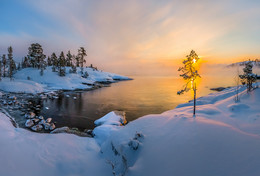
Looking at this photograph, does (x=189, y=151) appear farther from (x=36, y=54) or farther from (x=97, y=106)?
(x=36, y=54)

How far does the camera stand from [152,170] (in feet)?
18.8

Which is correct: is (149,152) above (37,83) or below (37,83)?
below

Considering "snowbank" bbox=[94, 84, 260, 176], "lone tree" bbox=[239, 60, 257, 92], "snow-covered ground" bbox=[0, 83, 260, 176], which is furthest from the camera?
"lone tree" bbox=[239, 60, 257, 92]

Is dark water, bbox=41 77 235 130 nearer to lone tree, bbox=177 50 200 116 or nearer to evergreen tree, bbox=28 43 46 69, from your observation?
lone tree, bbox=177 50 200 116

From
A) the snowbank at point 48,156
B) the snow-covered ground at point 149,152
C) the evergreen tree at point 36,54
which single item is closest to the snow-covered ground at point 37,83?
the evergreen tree at point 36,54

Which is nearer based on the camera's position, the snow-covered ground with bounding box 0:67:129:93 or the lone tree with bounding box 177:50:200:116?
the lone tree with bounding box 177:50:200:116

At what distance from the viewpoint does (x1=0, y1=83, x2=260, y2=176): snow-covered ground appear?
501 centimetres

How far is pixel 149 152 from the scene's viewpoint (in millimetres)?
7000

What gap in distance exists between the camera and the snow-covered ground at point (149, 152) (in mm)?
5009

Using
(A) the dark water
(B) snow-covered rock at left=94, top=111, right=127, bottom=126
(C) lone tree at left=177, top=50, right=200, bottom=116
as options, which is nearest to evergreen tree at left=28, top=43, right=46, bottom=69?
(A) the dark water

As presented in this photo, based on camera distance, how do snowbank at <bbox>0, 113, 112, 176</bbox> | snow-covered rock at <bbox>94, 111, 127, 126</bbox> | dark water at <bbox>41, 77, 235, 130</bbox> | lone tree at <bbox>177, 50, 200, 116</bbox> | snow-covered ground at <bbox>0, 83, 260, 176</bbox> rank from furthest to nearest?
1. dark water at <bbox>41, 77, 235, 130</bbox>
2. snow-covered rock at <bbox>94, 111, 127, 126</bbox>
3. lone tree at <bbox>177, 50, 200, 116</bbox>
4. snowbank at <bbox>0, 113, 112, 176</bbox>
5. snow-covered ground at <bbox>0, 83, 260, 176</bbox>

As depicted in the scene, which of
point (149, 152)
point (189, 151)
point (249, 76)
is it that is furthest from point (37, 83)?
point (249, 76)

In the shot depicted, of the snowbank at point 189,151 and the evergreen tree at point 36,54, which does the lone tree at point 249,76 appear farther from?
the evergreen tree at point 36,54

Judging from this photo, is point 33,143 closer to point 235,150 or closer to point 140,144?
point 140,144
